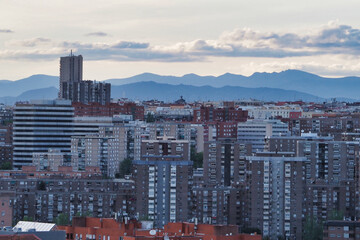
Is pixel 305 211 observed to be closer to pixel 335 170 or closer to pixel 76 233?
pixel 335 170

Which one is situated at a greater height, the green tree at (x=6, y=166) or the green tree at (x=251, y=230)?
the green tree at (x=6, y=166)

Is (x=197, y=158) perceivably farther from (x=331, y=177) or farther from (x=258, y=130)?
(x=331, y=177)

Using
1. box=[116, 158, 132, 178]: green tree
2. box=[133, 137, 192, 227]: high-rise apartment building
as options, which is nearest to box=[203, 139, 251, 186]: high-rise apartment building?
box=[116, 158, 132, 178]: green tree

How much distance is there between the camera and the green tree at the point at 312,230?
5672cm

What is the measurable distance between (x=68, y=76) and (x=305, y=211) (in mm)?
89528

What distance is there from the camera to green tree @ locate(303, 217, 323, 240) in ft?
186

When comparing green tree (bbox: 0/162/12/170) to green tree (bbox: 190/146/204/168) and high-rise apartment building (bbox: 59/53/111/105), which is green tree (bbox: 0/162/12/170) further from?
high-rise apartment building (bbox: 59/53/111/105)

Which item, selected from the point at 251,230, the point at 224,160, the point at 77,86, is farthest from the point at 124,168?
the point at 77,86

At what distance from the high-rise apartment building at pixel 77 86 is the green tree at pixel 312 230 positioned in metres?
80.5

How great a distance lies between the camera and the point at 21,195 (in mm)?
64312

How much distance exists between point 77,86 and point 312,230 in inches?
3418

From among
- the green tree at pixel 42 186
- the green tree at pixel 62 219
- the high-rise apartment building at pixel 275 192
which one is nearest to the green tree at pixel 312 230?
the high-rise apartment building at pixel 275 192

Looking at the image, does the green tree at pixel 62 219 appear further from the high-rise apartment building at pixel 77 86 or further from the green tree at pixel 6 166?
the high-rise apartment building at pixel 77 86

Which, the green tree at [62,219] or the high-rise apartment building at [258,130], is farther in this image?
the high-rise apartment building at [258,130]
